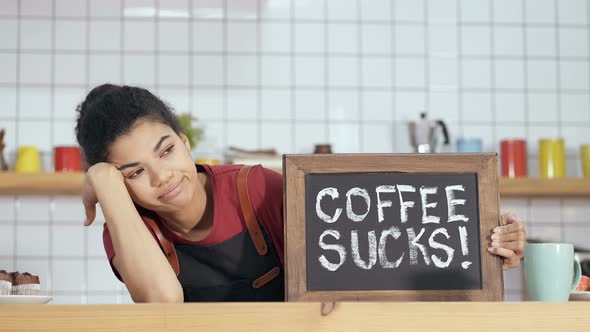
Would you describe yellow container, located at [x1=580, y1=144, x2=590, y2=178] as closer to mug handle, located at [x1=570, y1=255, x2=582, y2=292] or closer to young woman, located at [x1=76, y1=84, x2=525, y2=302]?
young woman, located at [x1=76, y1=84, x2=525, y2=302]

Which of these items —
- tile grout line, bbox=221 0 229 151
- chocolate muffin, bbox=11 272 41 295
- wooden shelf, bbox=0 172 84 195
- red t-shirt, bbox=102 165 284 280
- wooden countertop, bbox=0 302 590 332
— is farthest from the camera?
tile grout line, bbox=221 0 229 151

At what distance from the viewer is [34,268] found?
3.72 metres

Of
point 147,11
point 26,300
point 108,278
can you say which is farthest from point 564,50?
point 26,300

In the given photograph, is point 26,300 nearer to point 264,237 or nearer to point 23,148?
point 264,237

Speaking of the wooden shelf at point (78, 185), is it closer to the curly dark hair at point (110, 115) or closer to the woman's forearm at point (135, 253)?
the curly dark hair at point (110, 115)

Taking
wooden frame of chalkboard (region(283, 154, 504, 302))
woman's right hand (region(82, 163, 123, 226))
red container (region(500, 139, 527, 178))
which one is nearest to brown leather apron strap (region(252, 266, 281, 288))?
woman's right hand (region(82, 163, 123, 226))

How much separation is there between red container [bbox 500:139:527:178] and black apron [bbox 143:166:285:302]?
2254 millimetres

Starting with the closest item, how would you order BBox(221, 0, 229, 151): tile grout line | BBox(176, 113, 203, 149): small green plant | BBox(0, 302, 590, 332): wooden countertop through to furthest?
BBox(0, 302, 590, 332): wooden countertop
BBox(176, 113, 203, 149): small green plant
BBox(221, 0, 229, 151): tile grout line

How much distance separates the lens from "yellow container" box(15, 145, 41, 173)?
3.63 meters

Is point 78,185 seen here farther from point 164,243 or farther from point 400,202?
point 400,202

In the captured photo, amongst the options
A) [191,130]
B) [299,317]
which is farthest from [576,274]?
[191,130]

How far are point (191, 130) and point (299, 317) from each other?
8.64 ft

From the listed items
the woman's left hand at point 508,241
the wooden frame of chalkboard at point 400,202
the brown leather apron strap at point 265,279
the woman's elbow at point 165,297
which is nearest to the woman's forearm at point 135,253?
the woman's elbow at point 165,297

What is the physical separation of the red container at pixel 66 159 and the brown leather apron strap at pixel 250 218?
2.06 m
